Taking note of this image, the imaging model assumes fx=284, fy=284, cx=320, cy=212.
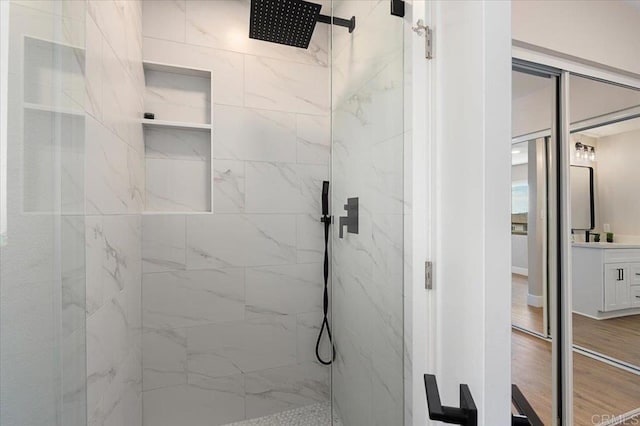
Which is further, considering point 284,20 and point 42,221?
point 284,20

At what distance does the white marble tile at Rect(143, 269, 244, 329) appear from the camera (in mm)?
1669

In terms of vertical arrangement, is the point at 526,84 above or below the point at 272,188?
above

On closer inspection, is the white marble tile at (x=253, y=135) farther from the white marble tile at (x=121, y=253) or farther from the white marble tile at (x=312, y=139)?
the white marble tile at (x=121, y=253)

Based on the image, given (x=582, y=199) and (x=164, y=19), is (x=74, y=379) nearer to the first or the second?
(x=164, y=19)

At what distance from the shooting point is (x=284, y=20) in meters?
1.52

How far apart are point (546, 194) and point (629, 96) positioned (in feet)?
2.72

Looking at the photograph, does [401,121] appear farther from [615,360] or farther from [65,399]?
[615,360]

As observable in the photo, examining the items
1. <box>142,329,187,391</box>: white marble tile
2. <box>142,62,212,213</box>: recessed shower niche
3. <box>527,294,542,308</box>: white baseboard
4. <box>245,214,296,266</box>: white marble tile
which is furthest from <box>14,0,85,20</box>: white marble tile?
<box>527,294,542,308</box>: white baseboard

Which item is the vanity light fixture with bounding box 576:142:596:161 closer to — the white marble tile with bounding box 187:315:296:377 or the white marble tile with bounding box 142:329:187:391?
the white marble tile with bounding box 187:315:296:377

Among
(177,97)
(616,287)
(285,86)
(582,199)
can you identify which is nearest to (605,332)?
(616,287)

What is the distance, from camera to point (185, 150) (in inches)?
70.3

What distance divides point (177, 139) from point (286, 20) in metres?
0.94

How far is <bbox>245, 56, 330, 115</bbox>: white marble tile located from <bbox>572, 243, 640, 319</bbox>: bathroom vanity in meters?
1.79

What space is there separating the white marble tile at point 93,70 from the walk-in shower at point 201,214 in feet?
0.04
